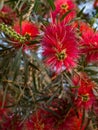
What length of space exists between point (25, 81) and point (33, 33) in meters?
0.21

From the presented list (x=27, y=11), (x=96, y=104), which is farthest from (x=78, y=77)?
(x=27, y=11)

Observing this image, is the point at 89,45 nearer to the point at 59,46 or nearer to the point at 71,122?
the point at 59,46

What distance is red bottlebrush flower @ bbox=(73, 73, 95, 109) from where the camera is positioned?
5.00ft

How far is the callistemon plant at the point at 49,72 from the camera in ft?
4.21

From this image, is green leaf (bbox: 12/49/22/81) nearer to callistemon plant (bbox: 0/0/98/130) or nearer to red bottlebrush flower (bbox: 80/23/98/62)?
callistemon plant (bbox: 0/0/98/130)

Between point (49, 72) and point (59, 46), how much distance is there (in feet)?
0.85

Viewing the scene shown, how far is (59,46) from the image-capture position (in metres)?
1.26

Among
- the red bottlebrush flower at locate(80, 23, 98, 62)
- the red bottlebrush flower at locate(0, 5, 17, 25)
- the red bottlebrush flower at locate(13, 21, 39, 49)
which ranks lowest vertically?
the red bottlebrush flower at locate(80, 23, 98, 62)

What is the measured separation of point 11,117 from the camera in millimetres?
1658

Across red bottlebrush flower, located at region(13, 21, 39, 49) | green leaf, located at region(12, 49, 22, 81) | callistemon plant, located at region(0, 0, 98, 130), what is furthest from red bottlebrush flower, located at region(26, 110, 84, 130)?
red bottlebrush flower, located at region(13, 21, 39, 49)

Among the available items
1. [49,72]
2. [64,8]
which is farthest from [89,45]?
[64,8]

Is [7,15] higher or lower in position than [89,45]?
higher

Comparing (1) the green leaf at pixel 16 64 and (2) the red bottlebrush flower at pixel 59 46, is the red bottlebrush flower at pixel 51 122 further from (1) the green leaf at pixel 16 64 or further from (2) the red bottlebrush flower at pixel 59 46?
(2) the red bottlebrush flower at pixel 59 46

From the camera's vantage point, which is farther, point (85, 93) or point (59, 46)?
point (85, 93)
